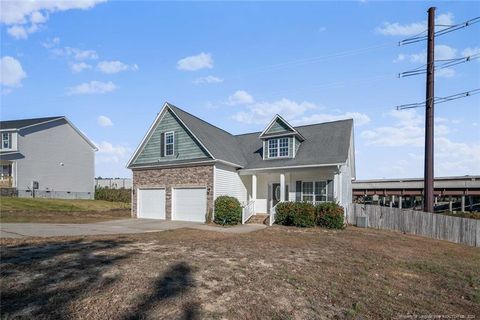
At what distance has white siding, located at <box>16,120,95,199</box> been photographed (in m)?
31.9

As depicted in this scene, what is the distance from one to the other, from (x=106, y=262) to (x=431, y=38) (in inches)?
928

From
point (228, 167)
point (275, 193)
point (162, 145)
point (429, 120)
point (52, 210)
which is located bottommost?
point (52, 210)

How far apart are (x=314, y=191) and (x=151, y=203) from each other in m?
11.1

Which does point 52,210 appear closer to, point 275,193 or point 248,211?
point 248,211

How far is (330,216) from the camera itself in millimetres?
17156

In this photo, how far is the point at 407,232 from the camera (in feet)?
59.1

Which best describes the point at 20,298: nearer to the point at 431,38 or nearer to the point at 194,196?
the point at 194,196

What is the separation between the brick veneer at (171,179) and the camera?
19.8 m

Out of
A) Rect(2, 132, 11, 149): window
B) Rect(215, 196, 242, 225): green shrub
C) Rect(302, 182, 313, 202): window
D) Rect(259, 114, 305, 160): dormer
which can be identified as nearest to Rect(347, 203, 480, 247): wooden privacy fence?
Rect(302, 182, 313, 202): window

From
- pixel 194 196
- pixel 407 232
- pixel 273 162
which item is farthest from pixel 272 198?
pixel 407 232

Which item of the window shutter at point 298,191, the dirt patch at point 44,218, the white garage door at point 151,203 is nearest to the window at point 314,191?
the window shutter at point 298,191

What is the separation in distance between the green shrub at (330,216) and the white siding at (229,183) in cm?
611

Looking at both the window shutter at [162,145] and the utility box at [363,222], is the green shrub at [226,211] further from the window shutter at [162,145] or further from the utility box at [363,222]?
the utility box at [363,222]

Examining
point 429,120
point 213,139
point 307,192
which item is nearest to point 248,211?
point 307,192
